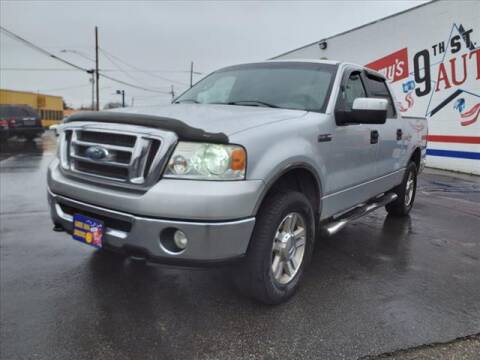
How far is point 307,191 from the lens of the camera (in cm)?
322

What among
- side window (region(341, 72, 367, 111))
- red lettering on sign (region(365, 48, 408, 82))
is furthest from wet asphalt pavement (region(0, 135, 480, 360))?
red lettering on sign (region(365, 48, 408, 82))

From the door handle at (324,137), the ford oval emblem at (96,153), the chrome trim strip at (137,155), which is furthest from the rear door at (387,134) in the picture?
the ford oval emblem at (96,153)

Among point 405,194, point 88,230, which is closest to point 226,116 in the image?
point 88,230

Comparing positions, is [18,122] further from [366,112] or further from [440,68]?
[366,112]

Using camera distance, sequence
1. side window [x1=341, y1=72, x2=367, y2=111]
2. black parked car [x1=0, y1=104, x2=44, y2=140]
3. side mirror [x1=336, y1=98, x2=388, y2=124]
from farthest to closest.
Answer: black parked car [x1=0, y1=104, x2=44, y2=140] < side window [x1=341, y1=72, x2=367, y2=111] < side mirror [x1=336, y1=98, x2=388, y2=124]

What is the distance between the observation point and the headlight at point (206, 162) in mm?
2367

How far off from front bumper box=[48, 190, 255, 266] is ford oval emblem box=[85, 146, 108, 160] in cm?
34

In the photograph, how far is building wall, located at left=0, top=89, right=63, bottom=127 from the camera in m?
31.6

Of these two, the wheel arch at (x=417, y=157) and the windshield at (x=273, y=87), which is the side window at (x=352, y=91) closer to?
the windshield at (x=273, y=87)

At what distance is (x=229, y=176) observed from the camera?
2.38 metres

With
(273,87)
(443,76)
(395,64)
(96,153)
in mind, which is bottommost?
(96,153)

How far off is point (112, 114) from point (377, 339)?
223cm

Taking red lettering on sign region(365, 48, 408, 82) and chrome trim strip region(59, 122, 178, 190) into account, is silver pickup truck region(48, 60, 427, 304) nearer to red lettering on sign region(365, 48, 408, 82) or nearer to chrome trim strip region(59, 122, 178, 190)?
chrome trim strip region(59, 122, 178, 190)

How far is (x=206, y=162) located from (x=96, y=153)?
2.60 ft
